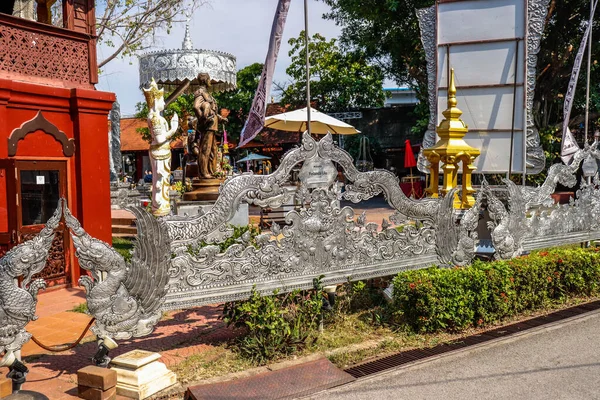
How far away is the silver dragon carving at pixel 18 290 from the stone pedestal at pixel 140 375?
77cm

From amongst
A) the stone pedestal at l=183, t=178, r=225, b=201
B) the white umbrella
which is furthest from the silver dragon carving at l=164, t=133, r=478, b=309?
the white umbrella

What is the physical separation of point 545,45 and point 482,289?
565 inches

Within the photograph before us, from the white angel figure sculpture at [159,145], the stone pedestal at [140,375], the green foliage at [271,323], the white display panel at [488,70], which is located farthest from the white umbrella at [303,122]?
the stone pedestal at [140,375]

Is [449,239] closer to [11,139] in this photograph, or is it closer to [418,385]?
[418,385]

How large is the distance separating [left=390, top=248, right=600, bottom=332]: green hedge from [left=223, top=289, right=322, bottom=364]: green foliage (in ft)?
3.59

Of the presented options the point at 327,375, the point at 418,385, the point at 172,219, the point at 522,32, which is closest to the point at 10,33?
the point at 172,219

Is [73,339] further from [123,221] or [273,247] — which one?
[123,221]

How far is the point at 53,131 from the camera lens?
7.96 m

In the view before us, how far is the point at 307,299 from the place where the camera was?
5.32 metres

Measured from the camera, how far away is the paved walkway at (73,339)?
4.44 metres

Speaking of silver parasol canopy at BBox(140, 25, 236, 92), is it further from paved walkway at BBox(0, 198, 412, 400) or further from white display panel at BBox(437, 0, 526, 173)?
paved walkway at BBox(0, 198, 412, 400)

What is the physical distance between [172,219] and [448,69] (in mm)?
5961

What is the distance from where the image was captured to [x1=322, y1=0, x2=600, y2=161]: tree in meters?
16.4

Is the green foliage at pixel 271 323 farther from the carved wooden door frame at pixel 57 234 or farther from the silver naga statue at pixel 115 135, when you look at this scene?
the silver naga statue at pixel 115 135
